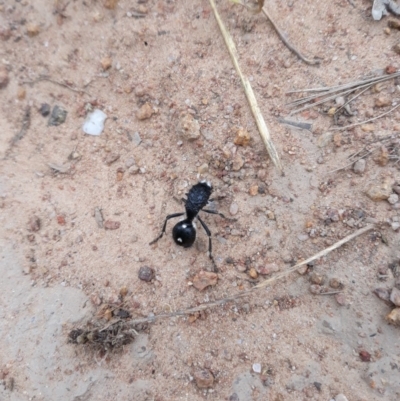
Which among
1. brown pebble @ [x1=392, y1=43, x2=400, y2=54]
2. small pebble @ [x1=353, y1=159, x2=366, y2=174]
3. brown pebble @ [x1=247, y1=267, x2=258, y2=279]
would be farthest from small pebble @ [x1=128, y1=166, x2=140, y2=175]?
brown pebble @ [x1=392, y1=43, x2=400, y2=54]

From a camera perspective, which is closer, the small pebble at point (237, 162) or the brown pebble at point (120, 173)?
the small pebble at point (237, 162)

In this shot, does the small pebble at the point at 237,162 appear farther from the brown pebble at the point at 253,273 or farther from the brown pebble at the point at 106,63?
the brown pebble at the point at 106,63

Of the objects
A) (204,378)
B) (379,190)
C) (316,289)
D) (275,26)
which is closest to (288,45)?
(275,26)

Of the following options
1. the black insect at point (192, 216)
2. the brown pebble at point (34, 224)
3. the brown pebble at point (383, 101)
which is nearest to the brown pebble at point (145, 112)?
the black insect at point (192, 216)

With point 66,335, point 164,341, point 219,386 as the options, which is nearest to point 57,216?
point 66,335

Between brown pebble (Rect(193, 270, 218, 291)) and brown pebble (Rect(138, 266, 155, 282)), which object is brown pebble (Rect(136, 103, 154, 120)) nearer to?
brown pebble (Rect(138, 266, 155, 282))

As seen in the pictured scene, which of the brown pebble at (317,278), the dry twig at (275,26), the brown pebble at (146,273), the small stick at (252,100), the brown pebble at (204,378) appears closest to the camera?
the brown pebble at (204,378)

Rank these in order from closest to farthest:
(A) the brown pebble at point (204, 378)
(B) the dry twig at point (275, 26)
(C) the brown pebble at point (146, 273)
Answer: (A) the brown pebble at point (204, 378) < (C) the brown pebble at point (146, 273) < (B) the dry twig at point (275, 26)
